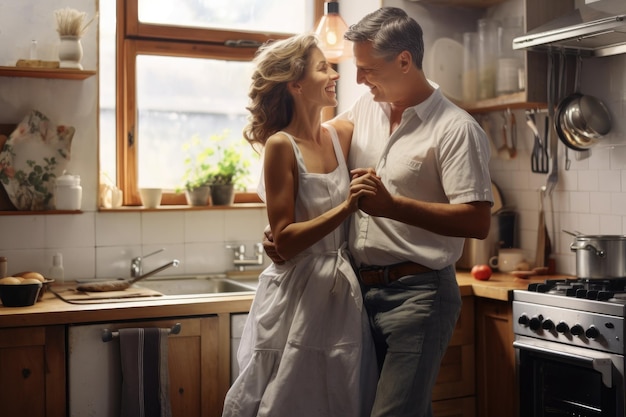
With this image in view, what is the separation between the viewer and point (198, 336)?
3162 millimetres

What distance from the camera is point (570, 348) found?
3072mm

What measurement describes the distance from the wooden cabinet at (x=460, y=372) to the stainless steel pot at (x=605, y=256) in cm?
52

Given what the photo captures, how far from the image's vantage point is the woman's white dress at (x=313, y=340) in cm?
247

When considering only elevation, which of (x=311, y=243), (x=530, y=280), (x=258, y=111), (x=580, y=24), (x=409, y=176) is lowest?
(x=530, y=280)

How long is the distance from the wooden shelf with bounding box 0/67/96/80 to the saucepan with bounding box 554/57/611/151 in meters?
2.02

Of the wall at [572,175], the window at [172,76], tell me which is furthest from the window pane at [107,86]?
the wall at [572,175]

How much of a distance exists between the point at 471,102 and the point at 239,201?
123 cm

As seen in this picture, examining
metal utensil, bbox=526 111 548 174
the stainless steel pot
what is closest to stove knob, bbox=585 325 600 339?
the stainless steel pot

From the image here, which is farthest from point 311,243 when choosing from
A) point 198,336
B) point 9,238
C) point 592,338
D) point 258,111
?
point 9,238

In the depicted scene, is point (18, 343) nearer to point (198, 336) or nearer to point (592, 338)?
point (198, 336)

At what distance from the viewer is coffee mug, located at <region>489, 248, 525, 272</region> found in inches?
152

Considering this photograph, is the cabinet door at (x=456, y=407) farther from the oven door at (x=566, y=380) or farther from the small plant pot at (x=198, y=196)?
the small plant pot at (x=198, y=196)

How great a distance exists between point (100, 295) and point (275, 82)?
1247 mm

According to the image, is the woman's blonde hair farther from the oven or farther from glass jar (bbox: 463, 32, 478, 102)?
glass jar (bbox: 463, 32, 478, 102)
